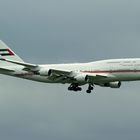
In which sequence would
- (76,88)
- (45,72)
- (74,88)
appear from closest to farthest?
(45,72)
(76,88)
(74,88)

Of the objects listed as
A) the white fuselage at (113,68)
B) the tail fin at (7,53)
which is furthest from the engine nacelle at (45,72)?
the tail fin at (7,53)

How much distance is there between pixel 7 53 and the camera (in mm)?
134000

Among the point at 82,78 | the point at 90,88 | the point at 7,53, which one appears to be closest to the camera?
the point at 82,78

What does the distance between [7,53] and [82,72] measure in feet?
57.9

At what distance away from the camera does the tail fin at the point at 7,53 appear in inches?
5261

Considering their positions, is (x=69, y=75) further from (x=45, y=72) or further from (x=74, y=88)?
(x=45, y=72)

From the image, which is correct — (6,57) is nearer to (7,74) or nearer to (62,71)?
(7,74)

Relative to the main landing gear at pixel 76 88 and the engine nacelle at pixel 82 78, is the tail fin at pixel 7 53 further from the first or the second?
the engine nacelle at pixel 82 78

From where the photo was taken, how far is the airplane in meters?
117

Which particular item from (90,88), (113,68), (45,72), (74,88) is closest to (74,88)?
(74,88)

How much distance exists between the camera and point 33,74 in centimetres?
12775

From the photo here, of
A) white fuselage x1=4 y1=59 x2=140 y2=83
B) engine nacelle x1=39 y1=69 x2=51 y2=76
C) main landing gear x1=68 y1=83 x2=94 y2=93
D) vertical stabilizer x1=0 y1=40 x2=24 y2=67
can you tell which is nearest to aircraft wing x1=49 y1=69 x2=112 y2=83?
engine nacelle x1=39 y1=69 x2=51 y2=76

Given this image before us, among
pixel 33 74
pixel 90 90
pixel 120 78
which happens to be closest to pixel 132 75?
pixel 120 78

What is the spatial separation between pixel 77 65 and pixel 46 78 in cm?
568
